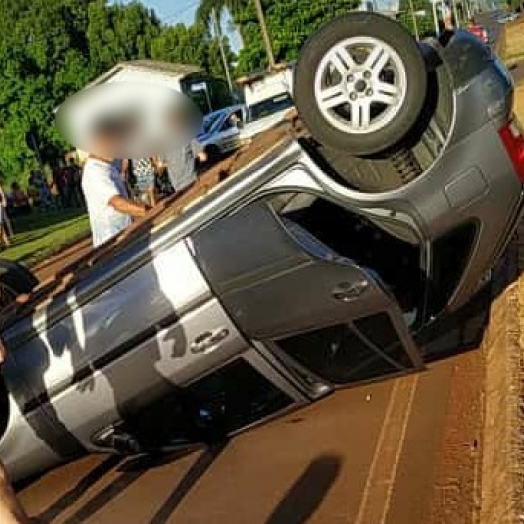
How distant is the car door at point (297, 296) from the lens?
14.9ft

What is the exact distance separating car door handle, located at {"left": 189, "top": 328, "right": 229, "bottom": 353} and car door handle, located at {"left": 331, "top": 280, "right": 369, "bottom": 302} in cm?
54

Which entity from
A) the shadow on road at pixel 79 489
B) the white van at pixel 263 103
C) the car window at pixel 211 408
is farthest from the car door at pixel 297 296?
the white van at pixel 263 103

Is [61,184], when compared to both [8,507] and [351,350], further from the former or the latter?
[8,507]

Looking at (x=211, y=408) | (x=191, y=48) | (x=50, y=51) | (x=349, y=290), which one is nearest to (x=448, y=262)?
(x=349, y=290)

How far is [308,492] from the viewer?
14.6ft

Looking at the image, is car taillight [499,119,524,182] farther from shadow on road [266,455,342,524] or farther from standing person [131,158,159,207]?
standing person [131,158,159,207]

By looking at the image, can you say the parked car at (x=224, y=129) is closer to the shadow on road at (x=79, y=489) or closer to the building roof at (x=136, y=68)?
the building roof at (x=136, y=68)

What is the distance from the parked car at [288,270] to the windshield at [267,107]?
2413 centimetres

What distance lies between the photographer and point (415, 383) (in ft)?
18.3

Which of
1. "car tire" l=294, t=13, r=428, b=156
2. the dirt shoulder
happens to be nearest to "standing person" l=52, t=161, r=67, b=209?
the dirt shoulder

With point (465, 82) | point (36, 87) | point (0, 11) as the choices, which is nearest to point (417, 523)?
point (465, 82)

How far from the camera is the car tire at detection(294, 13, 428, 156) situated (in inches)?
190

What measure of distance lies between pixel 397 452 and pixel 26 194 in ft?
99.1

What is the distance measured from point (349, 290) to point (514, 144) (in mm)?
1138
